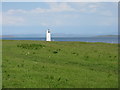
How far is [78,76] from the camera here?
57.9 feet

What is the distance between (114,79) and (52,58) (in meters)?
11.8

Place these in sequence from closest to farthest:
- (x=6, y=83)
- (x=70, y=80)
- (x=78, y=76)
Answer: (x=6, y=83) < (x=70, y=80) < (x=78, y=76)

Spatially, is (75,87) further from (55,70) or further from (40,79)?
(55,70)

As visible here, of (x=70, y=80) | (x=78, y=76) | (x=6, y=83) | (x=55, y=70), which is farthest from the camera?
A: (x=55, y=70)

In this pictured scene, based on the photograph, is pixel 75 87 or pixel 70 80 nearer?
pixel 75 87

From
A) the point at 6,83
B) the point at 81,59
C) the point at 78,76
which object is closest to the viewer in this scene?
the point at 6,83

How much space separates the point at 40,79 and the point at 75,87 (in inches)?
113

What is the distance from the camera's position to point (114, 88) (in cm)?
1446

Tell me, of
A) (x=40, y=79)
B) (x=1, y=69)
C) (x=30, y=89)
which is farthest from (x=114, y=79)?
(x=1, y=69)

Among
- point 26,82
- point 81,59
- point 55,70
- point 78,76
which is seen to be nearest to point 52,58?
point 81,59

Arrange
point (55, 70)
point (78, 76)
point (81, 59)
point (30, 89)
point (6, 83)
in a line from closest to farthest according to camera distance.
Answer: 1. point (30, 89)
2. point (6, 83)
3. point (78, 76)
4. point (55, 70)
5. point (81, 59)

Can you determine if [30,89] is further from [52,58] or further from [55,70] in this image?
[52,58]

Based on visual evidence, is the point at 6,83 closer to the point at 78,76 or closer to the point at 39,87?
the point at 39,87

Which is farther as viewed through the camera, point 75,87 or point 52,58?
point 52,58
